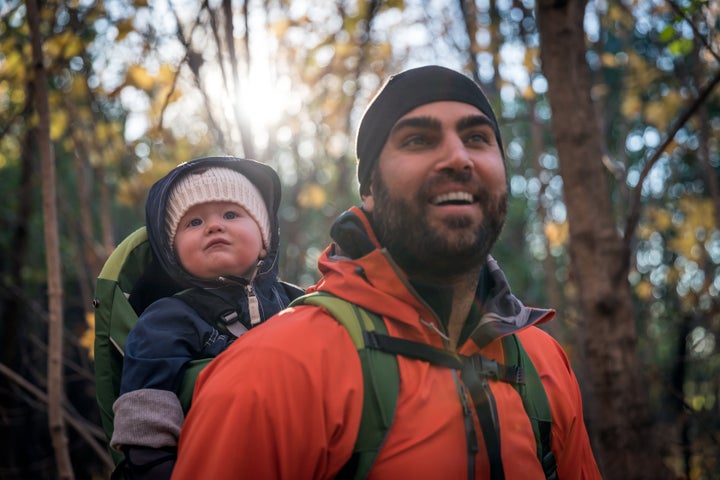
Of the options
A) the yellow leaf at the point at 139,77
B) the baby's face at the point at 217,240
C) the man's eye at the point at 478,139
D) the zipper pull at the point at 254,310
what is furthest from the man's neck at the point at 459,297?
the yellow leaf at the point at 139,77

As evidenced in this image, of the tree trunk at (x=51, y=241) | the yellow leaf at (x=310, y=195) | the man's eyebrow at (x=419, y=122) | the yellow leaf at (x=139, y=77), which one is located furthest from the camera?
the yellow leaf at (x=310, y=195)

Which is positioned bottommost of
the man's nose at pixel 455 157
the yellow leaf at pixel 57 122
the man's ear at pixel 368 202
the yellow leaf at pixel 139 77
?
the man's ear at pixel 368 202

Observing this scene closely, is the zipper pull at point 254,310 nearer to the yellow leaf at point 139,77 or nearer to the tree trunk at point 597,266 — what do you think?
the tree trunk at point 597,266

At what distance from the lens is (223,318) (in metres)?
2.16

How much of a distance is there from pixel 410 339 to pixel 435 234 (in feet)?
0.94

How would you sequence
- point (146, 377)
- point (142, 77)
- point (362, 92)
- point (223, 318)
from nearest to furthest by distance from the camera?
point (146, 377), point (223, 318), point (142, 77), point (362, 92)

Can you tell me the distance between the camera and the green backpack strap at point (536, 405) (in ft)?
5.78

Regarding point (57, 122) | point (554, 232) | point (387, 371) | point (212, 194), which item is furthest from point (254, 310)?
point (554, 232)

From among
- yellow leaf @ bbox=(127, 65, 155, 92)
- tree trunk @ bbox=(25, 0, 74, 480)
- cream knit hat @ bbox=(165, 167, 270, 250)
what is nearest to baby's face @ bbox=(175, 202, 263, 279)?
cream knit hat @ bbox=(165, 167, 270, 250)

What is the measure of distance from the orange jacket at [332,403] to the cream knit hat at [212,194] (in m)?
0.72

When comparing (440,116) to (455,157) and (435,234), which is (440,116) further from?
(435,234)

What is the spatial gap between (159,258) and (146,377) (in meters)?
0.50

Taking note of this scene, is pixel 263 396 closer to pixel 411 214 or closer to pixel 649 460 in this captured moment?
pixel 411 214

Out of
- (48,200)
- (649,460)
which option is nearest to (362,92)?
(48,200)
